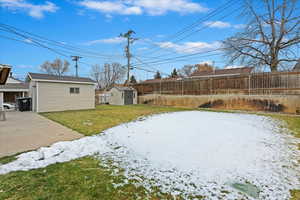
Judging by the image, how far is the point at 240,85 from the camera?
1034 centimetres

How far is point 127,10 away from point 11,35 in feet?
27.0

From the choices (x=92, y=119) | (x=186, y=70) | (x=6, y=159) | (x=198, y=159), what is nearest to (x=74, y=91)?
(x=92, y=119)

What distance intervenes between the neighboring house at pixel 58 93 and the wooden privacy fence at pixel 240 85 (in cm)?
676

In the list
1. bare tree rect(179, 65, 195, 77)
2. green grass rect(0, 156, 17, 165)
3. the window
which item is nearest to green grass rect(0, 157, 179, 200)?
green grass rect(0, 156, 17, 165)

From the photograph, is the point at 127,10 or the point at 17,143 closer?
the point at 17,143

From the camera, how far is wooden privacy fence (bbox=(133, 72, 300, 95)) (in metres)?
8.77

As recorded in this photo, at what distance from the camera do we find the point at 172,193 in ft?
6.28

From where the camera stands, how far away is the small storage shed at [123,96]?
16.4 m

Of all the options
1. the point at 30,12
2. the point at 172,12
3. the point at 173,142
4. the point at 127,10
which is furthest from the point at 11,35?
the point at 173,142

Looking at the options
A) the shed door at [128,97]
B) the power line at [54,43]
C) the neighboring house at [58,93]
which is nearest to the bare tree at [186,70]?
the power line at [54,43]

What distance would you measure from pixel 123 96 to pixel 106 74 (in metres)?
16.7

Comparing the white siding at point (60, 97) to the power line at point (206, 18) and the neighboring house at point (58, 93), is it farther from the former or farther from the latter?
the power line at point (206, 18)

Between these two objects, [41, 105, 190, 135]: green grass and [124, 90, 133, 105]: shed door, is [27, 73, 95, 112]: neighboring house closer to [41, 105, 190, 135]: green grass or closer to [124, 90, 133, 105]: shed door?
[41, 105, 190, 135]: green grass

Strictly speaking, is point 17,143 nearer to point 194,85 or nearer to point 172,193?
point 172,193
